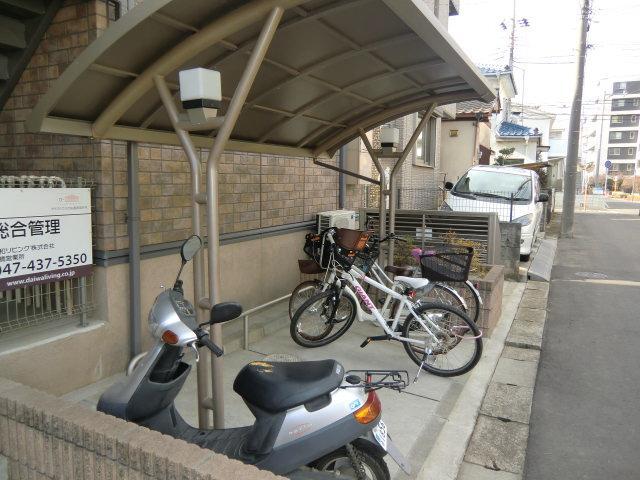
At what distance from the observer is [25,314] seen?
379 cm

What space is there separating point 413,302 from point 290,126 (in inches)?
80.7

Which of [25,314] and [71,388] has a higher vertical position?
[25,314]

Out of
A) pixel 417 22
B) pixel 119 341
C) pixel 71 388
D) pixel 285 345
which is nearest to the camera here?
pixel 417 22

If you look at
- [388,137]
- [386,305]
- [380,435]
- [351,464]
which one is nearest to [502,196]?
[388,137]

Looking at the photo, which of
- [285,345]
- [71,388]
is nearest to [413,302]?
[285,345]

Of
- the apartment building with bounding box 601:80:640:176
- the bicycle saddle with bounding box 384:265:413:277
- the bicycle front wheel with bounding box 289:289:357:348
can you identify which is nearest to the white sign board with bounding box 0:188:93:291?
the bicycle front wheel with bounding box 289:289:357:348

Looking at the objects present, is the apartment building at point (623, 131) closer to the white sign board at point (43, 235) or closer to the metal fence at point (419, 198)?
the metal fence at point (419, 198)

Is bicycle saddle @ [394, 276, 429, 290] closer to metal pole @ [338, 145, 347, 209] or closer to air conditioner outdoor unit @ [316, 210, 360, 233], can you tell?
air conditioner outdoor unit @ [316, 210, 360, 233]

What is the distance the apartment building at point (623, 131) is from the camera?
79.6 m

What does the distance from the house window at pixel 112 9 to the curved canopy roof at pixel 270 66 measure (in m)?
1.10

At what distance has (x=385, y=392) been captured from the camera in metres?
4.28

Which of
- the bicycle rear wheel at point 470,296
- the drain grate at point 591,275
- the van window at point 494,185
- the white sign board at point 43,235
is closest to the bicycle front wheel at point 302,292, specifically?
the bicycle rear wheel at point 470,296

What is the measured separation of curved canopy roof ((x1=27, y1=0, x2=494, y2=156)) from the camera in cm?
269

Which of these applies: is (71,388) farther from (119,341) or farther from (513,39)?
(513,39)
